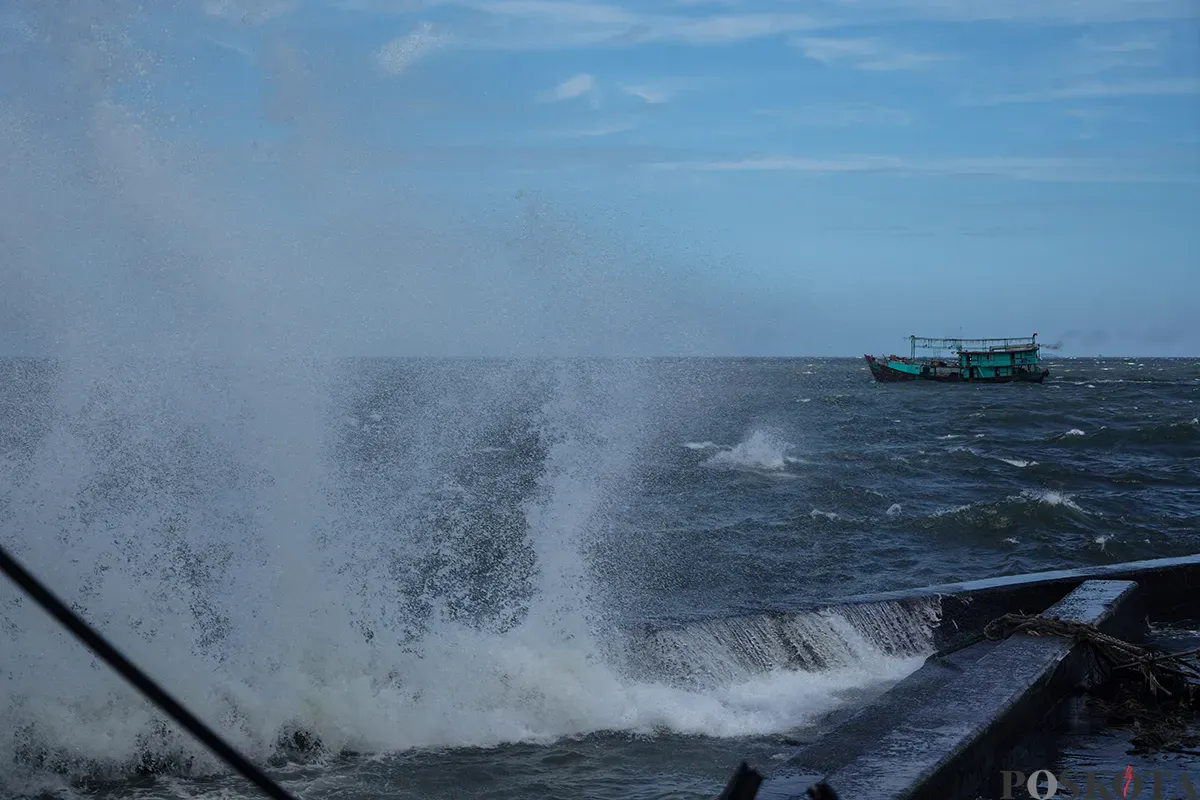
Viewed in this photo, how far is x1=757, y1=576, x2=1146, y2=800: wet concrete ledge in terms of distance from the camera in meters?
4.96

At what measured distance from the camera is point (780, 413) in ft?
168

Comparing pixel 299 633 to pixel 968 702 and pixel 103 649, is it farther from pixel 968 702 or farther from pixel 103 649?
pixel 103 649

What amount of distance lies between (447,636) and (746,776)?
7.70 m

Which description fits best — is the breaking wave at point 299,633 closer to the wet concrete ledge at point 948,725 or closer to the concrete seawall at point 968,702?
the concrete seawall at point 968,702

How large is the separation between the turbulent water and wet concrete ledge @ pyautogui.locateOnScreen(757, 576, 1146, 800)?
1.40m

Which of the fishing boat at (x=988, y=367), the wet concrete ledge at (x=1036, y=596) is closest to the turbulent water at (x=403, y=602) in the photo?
the wet concrete ledge at (x=1036, y=596)

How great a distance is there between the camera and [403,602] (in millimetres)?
10172

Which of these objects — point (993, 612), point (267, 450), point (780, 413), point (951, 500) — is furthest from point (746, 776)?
point (780, 413)

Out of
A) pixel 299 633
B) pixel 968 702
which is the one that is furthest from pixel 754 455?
pixel 968 702

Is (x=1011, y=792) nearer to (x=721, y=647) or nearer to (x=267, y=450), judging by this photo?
(x=721, y=647)

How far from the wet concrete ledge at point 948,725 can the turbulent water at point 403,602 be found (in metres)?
1.40

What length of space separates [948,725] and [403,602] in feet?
18.9

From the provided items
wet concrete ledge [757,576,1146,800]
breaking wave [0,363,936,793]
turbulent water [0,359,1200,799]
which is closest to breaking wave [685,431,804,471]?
turbulent water [0,359,1200,799]

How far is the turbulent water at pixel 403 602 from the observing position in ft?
24.4
